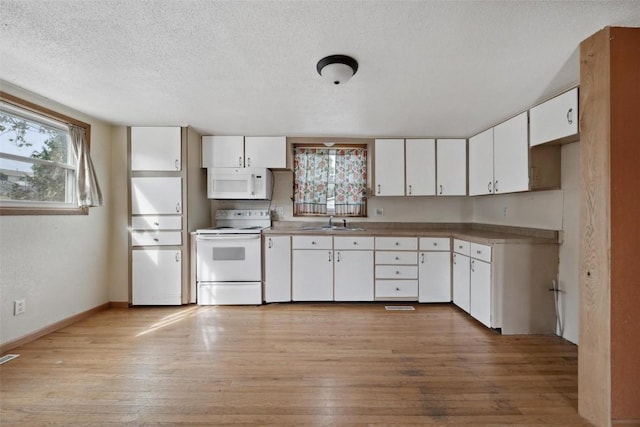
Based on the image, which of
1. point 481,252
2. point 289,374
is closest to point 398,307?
point 481,252

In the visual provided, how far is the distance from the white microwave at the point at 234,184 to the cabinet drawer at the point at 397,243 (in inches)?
62.7

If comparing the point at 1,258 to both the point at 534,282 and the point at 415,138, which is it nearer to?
the point at 415,138

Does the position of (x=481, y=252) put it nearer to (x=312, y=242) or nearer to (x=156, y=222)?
(x=312, y=242)

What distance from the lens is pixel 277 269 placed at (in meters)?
3.26

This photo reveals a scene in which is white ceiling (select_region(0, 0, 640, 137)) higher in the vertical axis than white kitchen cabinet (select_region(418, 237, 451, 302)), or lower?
higher

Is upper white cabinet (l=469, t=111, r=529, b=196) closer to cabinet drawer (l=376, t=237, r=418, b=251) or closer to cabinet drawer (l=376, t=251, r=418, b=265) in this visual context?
cabinet drawer (l=376, t=237, r=418, b=251)

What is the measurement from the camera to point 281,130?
3.22 metres

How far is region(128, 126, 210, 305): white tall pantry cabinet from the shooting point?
3123 mm

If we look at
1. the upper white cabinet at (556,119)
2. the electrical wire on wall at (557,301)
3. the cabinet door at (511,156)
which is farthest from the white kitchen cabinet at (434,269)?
the upper white cabinet at (556,119)

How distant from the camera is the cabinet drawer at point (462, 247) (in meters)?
2.91

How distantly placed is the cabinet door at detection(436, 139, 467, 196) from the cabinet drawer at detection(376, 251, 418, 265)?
0.91m

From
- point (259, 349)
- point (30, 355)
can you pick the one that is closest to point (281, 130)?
point (259, 349)

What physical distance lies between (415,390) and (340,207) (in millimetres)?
2459

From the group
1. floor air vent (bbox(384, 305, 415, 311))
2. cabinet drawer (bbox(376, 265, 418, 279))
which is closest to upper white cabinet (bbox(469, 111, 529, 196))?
cabinet drawer (bbox(376, 265, 418, 279))
